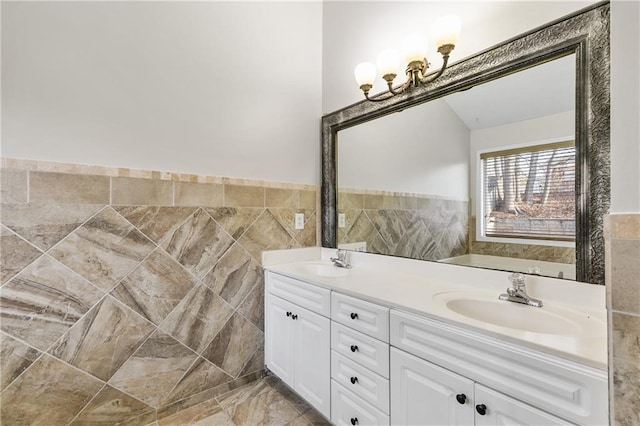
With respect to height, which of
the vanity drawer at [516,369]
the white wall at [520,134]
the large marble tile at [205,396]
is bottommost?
the large marble tile at [205,396]

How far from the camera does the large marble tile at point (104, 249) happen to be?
1388 mm

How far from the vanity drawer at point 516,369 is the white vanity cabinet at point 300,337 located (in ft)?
1.76

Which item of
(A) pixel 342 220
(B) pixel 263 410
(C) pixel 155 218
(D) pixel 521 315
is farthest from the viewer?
(A) pixel 342 220

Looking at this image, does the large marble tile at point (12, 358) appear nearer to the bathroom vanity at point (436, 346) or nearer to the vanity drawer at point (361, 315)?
the bathroom vanity at point (436, 346)

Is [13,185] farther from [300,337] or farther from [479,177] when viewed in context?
[479,177]

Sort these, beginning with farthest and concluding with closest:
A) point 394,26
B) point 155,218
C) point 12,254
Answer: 1. point 394,26
2. point 155,218
3. point 12,254

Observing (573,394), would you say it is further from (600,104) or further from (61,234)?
(61,234)

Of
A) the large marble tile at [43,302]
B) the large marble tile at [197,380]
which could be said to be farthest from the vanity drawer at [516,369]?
the large marble tile at [43,302]

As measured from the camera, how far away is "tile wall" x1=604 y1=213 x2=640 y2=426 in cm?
66

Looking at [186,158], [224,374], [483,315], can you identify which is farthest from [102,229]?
[483,315]

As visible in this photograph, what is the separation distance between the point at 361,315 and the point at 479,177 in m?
0.92

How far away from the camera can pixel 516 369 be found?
0.87 m

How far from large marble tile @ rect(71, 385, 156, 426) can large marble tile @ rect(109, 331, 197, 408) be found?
1.2 inches

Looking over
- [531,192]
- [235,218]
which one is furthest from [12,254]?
[531,192]
